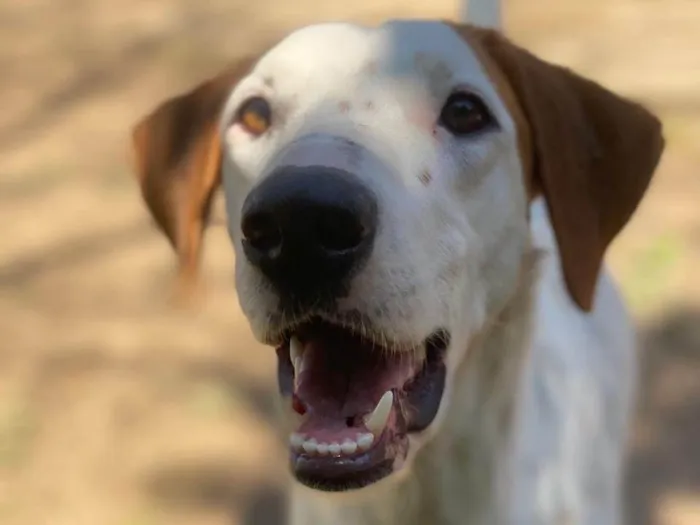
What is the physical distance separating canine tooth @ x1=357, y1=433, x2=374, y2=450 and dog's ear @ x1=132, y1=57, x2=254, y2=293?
1.80 feet

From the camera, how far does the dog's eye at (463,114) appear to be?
5.20 feet

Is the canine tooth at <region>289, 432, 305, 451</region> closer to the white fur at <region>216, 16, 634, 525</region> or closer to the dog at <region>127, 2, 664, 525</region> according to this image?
the dog at <region>127, 2, 664, 525</region>

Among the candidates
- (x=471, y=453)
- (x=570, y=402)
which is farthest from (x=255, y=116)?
(x=570, y=402)

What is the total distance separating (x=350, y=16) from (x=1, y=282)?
1.94m

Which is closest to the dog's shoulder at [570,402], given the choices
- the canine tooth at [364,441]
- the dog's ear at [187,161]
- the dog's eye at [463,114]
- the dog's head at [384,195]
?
the dog's head at [384,195]

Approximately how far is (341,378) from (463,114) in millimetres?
426

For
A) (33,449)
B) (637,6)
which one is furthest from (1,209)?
(637,6)

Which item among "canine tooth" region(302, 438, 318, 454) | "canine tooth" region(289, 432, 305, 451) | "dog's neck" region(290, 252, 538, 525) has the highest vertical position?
"canine tooth" region(302, 438, 318, 454)

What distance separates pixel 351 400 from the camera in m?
1.49

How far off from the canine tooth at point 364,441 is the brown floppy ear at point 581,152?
50 cm

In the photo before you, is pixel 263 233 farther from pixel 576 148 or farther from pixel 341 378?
pixel 576 148

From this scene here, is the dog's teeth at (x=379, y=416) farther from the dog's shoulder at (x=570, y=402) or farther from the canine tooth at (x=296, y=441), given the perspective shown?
the dog's shoulder at (x=570, y=402)

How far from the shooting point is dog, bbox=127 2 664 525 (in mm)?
1341

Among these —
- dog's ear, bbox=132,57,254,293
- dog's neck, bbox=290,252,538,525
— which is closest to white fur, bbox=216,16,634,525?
dog's neck, bbox=290,252,538,525
